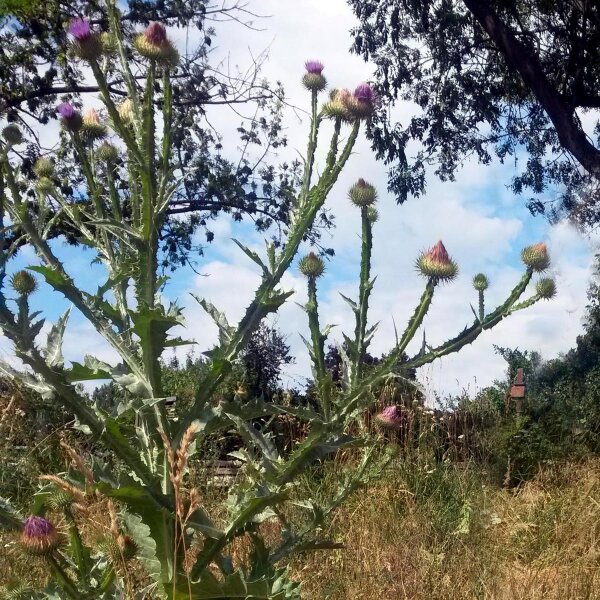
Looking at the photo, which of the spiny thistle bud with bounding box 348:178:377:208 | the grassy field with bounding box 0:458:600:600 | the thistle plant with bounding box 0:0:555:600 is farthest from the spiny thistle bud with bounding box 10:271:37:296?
the spiny thistle bud with bounding box 348:178:377:208

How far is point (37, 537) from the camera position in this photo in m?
2.03

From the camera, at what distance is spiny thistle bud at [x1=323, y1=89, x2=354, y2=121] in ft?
10.3

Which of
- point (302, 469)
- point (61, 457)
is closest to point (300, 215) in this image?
point (302, 469)

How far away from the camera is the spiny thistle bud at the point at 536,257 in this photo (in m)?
2.99

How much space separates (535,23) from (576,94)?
5.72 feet

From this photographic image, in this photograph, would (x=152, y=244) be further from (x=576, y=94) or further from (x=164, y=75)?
(x=576, y=94)

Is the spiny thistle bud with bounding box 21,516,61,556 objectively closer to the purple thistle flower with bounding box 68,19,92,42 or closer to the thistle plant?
the thistle plant

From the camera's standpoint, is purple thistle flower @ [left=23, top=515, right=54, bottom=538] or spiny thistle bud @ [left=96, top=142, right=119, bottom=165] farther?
spiny thistle bud @ [left=96, top=142, right=119, bottom=165]

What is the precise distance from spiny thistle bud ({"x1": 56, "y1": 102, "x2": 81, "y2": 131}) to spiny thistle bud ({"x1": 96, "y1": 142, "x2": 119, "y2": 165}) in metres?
0.14

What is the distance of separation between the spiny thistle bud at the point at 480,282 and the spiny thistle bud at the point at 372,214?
1.50 feet

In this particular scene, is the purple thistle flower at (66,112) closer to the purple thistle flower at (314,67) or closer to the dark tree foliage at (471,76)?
the purple thistle flower at (314,67)

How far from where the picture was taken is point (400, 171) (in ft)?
38.8

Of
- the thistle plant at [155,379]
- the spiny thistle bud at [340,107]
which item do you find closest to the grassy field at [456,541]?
the thistle plant at [155,379]

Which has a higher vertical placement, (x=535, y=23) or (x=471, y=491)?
(x=535, y=23)
